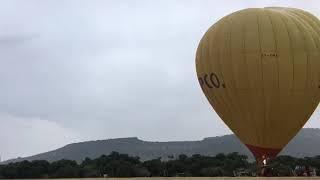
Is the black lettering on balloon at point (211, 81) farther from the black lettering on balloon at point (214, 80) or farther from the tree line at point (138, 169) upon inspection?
the tree line at point (138, 169)

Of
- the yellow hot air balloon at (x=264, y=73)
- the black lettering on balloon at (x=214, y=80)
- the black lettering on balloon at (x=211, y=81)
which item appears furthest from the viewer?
the black lettering on balloon at (x=214, y=80)

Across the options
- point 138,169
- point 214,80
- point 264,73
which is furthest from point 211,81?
point 138,169

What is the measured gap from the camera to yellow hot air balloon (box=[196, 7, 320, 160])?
54.3 m

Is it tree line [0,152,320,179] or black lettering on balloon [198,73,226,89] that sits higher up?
black lettering on balloon [198,73,226,89]

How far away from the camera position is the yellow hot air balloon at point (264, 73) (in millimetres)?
54312

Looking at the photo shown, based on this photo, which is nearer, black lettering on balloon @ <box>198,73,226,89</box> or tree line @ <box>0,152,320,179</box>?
black lettering on balloon @ <box>198,73,226,89</box>

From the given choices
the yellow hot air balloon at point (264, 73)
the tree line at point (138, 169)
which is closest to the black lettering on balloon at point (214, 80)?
the yellow hot air balloon at point (264, 73)

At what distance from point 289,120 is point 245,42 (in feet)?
23.9

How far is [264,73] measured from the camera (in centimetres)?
5428

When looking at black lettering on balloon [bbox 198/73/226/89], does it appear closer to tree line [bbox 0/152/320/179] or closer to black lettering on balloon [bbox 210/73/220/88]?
black lettering on balloon [bbox 210/73/220/88]

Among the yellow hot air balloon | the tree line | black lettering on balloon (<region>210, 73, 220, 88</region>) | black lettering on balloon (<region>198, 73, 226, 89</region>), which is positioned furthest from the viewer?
the tree line

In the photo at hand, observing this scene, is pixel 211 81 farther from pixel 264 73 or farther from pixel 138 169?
pixel 138 169

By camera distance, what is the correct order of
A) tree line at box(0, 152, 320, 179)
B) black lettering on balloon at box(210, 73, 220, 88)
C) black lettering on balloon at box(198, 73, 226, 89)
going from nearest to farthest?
1. black lettering on balloon at box(198, 73, 226, 89)
2. black lettering on balloon at box(210, 73, 220, 88)
3. tree line at box(0, 152, 320, 179)

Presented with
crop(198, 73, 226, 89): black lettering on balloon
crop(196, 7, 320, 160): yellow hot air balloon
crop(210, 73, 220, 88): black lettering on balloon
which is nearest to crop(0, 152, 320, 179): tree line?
crop(196, 7, 320, 160): yellow hot air balloon
